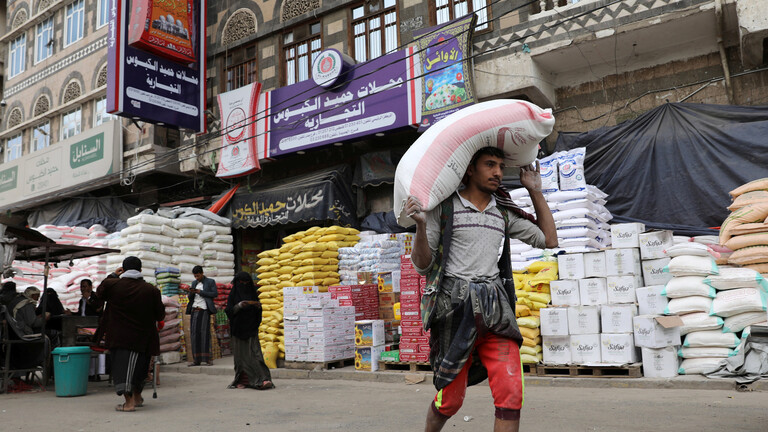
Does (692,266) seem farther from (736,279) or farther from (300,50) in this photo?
(300,50)

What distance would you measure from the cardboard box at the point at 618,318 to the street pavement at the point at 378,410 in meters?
0.60

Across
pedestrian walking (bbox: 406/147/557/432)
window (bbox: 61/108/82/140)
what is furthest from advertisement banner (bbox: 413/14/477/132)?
window (bbox: 61/108/82/140)

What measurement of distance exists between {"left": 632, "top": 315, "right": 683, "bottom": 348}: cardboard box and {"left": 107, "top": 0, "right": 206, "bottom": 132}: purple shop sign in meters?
11.2

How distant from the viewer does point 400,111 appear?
11.5 meters

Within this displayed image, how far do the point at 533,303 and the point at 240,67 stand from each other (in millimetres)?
A: 11280

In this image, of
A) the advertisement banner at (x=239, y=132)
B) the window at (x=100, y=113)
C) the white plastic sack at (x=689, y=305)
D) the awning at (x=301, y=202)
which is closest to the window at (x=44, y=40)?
the window at (x=100, y=113)

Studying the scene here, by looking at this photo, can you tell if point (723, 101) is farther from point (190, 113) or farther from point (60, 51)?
point (60, 51)

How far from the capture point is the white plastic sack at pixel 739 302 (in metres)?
6.15

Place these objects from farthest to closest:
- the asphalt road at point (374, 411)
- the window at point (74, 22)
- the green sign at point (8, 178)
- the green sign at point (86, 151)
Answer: the green sign at point (8, 178), the window at point (74, 22), the green sign at point (86, 151), the asphalt road at point (374, 411)

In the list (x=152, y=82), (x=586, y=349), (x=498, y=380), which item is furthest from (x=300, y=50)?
(x=498, y=380)

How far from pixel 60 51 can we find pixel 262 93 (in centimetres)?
1066

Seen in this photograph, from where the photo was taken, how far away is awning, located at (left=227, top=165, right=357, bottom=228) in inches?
505

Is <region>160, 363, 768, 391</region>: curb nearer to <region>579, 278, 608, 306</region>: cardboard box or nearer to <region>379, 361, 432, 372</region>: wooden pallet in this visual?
<region>379, 361, 432, 372</region>: wooden pallet

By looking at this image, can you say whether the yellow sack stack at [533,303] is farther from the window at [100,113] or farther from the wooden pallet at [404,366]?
the window at [100,113]
